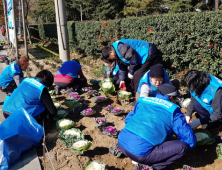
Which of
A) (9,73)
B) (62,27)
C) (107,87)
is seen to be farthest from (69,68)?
(62,27)

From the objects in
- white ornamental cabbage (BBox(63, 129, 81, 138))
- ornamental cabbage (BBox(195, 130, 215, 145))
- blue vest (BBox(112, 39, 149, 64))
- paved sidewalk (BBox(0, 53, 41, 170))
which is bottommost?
paved sidewalk (BBox(0, 53, 41, 170))

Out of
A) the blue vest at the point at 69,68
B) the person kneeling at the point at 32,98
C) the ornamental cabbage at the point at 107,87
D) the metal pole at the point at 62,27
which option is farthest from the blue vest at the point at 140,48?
the metal pole at the point at 62,27

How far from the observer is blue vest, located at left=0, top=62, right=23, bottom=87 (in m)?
4.65

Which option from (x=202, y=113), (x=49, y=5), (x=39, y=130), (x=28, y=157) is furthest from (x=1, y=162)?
(x=49, y=5)

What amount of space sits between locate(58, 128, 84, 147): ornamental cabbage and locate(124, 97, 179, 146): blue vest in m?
1.00

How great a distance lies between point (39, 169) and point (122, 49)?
2549 millimetres

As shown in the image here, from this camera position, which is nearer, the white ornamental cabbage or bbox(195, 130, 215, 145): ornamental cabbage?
bbox(195, 130, 215, 145): ornamental cabbage

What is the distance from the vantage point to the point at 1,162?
2500mm

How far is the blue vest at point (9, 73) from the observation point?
15.2 feet

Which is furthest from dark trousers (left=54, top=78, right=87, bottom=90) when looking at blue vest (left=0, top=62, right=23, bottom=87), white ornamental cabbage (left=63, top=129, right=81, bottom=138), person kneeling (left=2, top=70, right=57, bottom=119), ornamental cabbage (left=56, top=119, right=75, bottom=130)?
white ornamental cabbage (left=63, top=129, right=81, bottom=138)

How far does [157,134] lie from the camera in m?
2.26

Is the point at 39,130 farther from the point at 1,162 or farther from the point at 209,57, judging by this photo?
the point at 209,57

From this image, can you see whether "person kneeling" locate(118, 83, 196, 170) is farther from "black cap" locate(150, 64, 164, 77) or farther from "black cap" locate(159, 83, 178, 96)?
"black cap" locate(150, 64, 164, 77)

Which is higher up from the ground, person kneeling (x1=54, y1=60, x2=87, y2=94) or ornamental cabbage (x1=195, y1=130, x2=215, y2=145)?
person kneeling (x1=54, y1=60, x2=87, y2=94)
